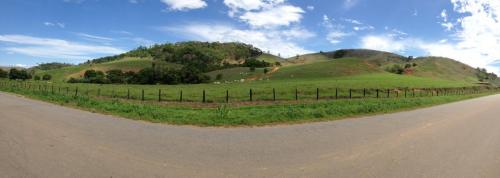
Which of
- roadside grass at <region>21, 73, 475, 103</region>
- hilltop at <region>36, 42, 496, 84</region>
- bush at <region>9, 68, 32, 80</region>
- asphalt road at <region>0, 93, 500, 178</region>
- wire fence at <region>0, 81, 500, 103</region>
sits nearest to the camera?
asphalt road at <region>0, 93, 500, 178</region>

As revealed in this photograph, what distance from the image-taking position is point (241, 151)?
28.2 feet

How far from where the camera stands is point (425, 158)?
8.23 meters

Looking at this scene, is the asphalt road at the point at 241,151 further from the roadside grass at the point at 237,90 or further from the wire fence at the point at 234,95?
the roadside grass at the point at 237,90

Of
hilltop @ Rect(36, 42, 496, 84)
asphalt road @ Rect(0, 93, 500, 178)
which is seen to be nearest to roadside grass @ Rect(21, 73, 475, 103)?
asphalt road @ Rect(0, 93, 500, 178)

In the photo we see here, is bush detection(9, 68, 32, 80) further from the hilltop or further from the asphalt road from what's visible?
the asphalt road

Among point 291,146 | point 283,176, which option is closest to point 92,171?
point 283,176

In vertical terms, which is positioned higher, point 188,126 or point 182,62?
point 182,62

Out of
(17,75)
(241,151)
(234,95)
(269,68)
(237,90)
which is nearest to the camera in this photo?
(241,151)

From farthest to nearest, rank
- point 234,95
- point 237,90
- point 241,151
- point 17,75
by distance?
point 17,75 < point 237,90 < point 234,95 < point 241,151

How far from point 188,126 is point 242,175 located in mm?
6754

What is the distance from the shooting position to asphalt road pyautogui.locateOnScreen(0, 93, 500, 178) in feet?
22.5

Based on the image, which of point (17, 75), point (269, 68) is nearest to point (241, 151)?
point (269, 68)

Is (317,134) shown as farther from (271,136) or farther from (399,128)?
(399,128)

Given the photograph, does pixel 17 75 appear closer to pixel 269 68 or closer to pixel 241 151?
pixel 269 68
